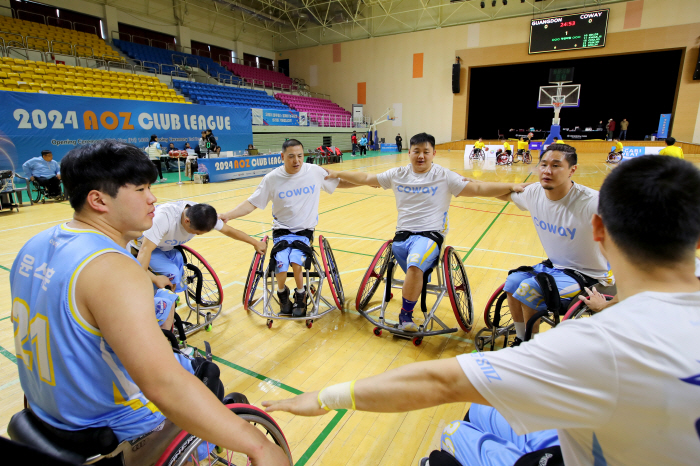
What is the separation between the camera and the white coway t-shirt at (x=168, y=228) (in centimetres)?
270

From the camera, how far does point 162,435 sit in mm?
1248

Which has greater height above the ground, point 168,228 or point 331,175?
point 331,175

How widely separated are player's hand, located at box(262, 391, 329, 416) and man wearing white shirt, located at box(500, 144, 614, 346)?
6.07ft

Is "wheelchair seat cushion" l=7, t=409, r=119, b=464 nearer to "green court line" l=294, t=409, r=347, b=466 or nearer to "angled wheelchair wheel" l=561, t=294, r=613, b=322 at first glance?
"green court line" l=294, t=409, r=347, b=466

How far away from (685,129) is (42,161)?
2672cm

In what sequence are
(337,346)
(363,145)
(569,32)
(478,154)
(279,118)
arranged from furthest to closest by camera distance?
(363,145)
(569,32)
(279,118)
(478,154)
(337,346)

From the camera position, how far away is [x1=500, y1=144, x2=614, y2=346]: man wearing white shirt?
2.42 m

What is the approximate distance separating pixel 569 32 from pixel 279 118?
15781 mm

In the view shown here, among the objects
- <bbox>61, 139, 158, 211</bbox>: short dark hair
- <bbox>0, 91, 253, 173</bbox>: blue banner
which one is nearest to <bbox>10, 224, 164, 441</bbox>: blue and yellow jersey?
<bbox>61, 139, 158, 211</bbox>: short dark hair

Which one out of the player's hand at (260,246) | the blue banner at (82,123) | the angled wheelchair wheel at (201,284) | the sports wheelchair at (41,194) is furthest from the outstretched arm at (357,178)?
the blue banner at (82,123)

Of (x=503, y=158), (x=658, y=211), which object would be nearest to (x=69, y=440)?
(x=658, y=211)

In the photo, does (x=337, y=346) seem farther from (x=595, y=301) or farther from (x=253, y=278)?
(x=595, y=301)

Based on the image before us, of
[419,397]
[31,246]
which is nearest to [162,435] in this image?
[31,246]

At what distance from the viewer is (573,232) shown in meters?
2.48
